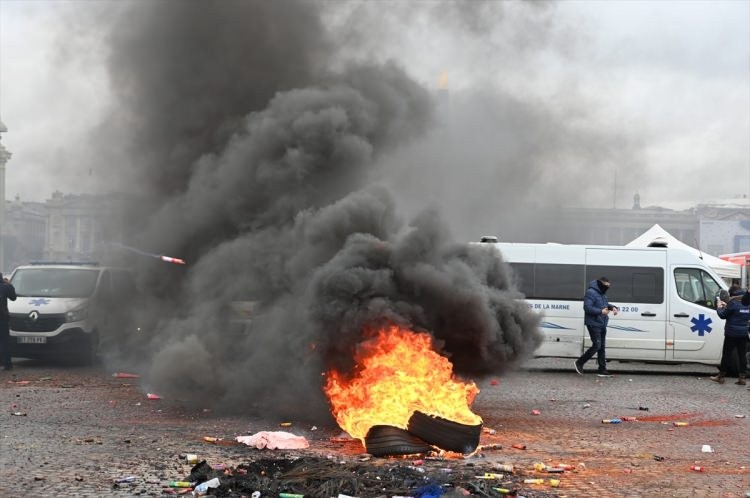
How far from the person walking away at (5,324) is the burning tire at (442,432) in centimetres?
995

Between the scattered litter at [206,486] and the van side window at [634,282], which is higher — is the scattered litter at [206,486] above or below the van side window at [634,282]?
below

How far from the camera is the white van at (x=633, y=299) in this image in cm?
1725

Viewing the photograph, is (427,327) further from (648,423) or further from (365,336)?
(648,423)

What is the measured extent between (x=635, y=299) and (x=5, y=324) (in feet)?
38.9

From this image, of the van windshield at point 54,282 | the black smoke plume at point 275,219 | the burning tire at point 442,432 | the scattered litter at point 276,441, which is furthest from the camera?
the van windshield at point 54,282

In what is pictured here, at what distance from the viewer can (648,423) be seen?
1078 centimetres

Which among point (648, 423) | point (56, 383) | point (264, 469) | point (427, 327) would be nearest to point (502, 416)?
point (648, 423)

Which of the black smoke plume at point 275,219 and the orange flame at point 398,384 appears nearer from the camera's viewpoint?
the orange flame at point 398,384

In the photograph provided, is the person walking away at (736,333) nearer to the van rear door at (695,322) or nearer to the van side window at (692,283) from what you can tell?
the van rear door at (695,322)

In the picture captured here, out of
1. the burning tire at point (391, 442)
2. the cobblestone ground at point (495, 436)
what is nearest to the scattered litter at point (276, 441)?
the cobblestone ground at point (495, 436)

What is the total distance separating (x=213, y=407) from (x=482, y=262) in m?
3.93

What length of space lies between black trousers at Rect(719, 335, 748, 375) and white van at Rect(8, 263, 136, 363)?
1068 centimetres

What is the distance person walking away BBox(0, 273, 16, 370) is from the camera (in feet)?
50.0

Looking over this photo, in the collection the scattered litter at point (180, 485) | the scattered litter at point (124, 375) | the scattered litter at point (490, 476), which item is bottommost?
the scattered litter at point (124, 375)
